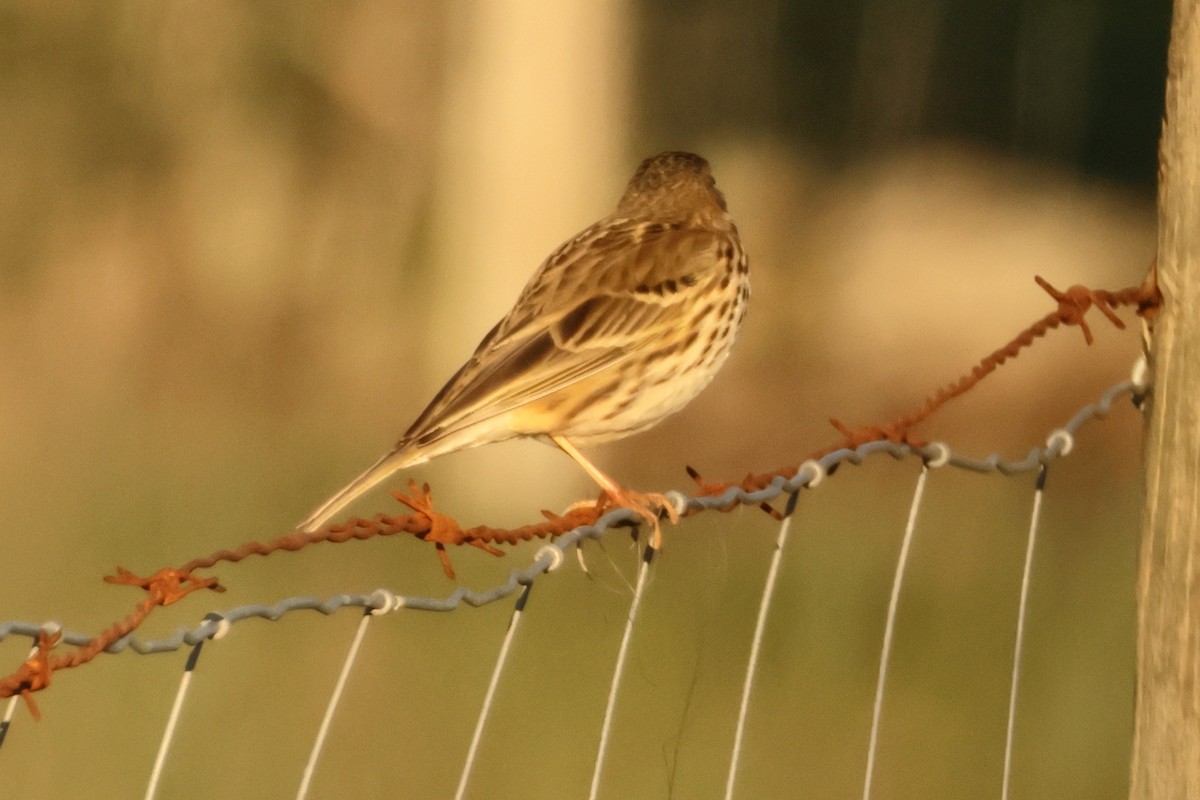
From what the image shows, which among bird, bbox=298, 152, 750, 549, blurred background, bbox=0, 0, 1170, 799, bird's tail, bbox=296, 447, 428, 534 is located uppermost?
blurred background, bbox=0, 0, 1170, 799

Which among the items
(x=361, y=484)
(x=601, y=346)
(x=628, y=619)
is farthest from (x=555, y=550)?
(x=601, y=346)

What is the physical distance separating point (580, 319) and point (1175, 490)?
2246mm

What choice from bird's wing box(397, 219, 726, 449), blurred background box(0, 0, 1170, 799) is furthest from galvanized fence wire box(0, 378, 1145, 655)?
blurred background box(0, 0, 1170, 799)

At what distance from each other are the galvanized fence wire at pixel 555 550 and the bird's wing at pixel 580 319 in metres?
0.94

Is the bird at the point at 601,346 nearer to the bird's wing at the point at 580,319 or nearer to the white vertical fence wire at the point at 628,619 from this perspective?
the bird's wing at the point at 580,319

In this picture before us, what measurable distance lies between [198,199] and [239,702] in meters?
6.11

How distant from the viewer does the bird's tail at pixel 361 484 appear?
4.43m

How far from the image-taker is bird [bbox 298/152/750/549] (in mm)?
5168

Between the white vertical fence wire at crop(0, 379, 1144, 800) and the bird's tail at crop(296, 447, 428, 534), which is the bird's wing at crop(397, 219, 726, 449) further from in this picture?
the white vertical fence wire at crop(0, 379, 1144, 800)

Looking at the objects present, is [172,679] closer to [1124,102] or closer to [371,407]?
[371,407]

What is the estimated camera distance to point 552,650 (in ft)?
26.0

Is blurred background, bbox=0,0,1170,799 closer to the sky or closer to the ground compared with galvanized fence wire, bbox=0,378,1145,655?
closer to the sky

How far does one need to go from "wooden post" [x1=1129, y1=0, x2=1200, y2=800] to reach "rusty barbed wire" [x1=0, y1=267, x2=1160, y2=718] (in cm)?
15

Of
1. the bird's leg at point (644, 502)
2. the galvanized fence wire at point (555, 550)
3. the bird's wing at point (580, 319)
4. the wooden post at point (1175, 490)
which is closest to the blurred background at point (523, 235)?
the bird's wing at point (580, 319)
